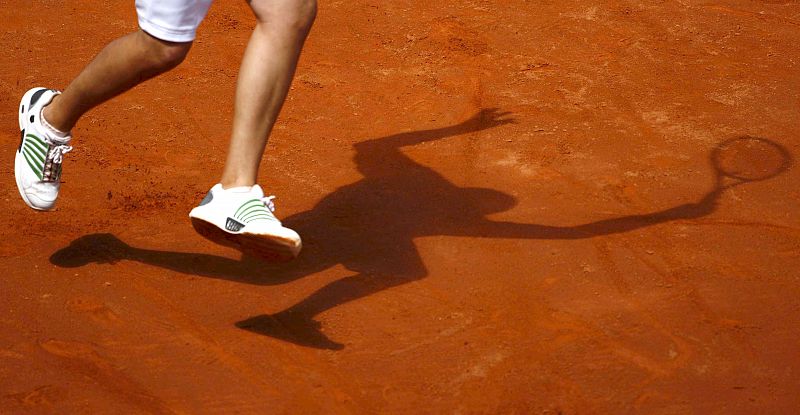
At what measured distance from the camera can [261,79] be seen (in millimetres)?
3771

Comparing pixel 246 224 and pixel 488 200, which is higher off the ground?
pixel 246 224

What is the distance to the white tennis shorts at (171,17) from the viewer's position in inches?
144

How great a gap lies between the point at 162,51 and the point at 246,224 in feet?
2.35

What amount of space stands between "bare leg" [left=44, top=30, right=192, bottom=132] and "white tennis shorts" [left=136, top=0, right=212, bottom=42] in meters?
0.04

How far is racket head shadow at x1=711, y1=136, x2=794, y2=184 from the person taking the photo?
17.7 feet

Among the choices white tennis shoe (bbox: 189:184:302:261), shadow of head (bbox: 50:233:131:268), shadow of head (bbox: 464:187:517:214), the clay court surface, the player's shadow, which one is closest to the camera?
white tennis shoe (bbox: 189:184:302:261)

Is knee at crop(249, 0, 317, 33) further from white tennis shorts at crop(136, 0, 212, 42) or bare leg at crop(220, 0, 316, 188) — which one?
white tennis shorts at crop(136, 0, 212, 42)

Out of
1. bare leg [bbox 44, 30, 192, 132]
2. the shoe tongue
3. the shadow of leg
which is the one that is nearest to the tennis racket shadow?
the shadow of leg

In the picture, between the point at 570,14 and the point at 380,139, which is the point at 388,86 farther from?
the point at 570,14

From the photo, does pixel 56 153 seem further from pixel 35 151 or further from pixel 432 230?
pixel 432 230

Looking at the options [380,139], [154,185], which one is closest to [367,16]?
[380,139]

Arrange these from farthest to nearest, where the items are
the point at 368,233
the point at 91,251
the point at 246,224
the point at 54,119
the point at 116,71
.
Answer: the point at 368,233 < the point at 91,251 < the point at 54,119 < the point at 116,71 < the point at 246,224

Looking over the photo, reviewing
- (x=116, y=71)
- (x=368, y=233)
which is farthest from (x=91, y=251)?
(x=368, y=233)

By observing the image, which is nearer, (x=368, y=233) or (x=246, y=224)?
(x=246, y=224)
